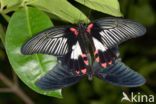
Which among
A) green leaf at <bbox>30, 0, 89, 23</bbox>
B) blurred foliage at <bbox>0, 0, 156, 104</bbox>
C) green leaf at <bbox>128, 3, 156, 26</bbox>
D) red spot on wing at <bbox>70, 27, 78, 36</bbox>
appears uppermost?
green leaf at <bbox>30, 0, 89, 23</bbox>

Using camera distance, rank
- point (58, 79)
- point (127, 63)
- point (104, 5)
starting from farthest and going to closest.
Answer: point (127, 63) < point (104, 5) < point (58, 79)

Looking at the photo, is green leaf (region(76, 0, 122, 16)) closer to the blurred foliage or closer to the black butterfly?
the black butterfly

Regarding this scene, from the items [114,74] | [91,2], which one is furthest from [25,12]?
[114,74]

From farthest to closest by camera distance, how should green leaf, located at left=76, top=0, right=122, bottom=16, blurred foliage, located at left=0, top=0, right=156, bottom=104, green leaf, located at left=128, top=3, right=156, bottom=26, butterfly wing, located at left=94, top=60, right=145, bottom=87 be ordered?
green leaf, located at left=128, top=3, right=156, bottom=26 → blurred foliage, located at left=0, top=0, right=156, bottom=104 → green leaf, located at left=76, top=0, right=122, bottom=16 → butterfly wing, located at left=94, top=60, right=145, bottom=87

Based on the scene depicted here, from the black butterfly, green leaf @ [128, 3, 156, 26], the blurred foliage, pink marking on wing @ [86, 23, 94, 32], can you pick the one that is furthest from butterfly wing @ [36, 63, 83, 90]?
green leaf @ [128, 3, 156, 26]

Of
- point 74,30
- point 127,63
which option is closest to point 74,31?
point 74,30

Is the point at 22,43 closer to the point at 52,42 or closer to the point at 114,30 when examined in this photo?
the point at 52,42
